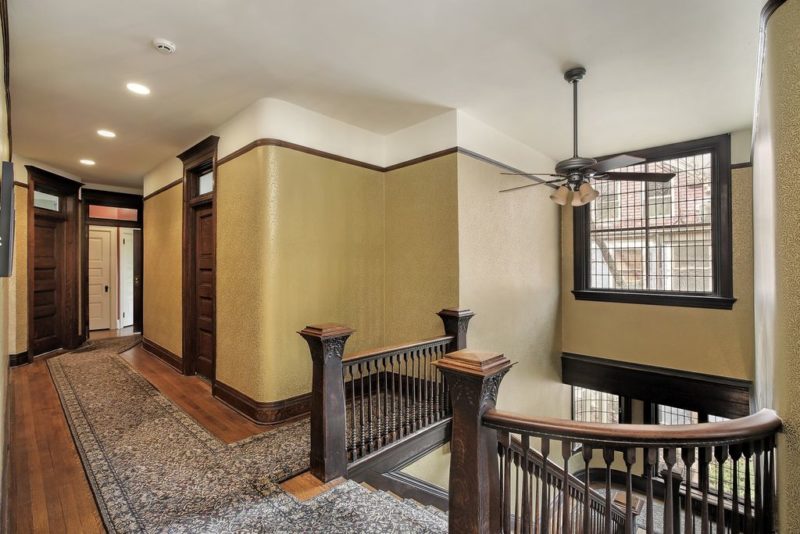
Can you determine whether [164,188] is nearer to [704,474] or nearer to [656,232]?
[704,474]

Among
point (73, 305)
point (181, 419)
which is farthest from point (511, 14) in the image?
point (73, 305)

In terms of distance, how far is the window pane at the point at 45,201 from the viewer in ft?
17.5

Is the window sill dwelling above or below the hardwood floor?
above

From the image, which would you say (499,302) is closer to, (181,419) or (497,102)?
(497,102)

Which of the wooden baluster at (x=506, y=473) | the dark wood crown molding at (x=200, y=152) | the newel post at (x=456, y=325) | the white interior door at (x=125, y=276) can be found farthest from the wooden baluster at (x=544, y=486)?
the white interior door at (x=125, y=276)

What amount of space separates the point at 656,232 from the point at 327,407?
15.7 ft

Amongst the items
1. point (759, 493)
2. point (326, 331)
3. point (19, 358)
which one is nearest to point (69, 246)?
point (19, 358)

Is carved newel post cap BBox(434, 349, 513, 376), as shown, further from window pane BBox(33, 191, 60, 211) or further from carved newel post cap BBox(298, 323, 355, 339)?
window pane BBox(33, 191, 60, 211)

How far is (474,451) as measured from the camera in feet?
4.81

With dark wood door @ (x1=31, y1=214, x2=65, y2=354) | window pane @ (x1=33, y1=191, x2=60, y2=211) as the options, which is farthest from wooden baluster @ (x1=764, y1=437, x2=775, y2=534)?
window pane @ (x1=33, y1=191, x2=60, y2=211)

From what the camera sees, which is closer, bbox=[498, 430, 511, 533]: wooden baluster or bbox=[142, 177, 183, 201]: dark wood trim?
bbox=[498, 430, 511, 533]: wooden baluster

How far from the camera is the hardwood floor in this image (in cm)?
206

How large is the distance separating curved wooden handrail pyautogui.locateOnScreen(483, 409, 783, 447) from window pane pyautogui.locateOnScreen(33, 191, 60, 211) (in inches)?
271

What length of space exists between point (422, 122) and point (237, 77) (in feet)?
5.91
